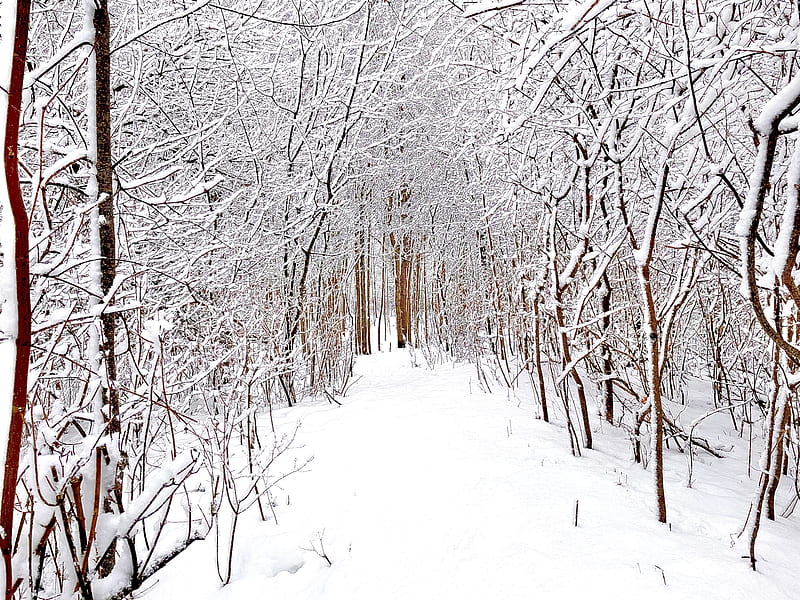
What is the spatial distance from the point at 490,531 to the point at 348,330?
4.45 m

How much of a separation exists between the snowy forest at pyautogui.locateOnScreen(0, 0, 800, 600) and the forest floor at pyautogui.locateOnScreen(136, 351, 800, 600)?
0.01m

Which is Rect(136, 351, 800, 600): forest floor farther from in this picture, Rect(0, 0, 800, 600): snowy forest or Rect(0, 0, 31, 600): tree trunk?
Rect(0, 0, 31, 600): tree trunk

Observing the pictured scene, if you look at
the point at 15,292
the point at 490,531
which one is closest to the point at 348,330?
the point at 490,531

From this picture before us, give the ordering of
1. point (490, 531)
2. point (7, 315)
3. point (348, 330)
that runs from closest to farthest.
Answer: point (7, 315)
point (490, 531)
point (348, 330)

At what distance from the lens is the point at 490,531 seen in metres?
2.20

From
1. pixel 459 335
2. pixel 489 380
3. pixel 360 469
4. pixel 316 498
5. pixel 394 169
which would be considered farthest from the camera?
pixel 394 169

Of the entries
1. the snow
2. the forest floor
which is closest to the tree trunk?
the snow

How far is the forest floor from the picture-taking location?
1857 mm

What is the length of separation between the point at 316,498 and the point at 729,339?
14.1ft

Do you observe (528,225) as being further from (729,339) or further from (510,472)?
(510,472)

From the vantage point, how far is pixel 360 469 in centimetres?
300

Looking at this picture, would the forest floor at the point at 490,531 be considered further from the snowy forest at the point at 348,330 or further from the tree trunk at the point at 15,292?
the tree trunk at the point at 15,292

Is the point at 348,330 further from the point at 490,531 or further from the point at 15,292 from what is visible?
the point at 15,292

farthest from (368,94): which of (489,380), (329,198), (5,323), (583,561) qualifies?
(5,323)
